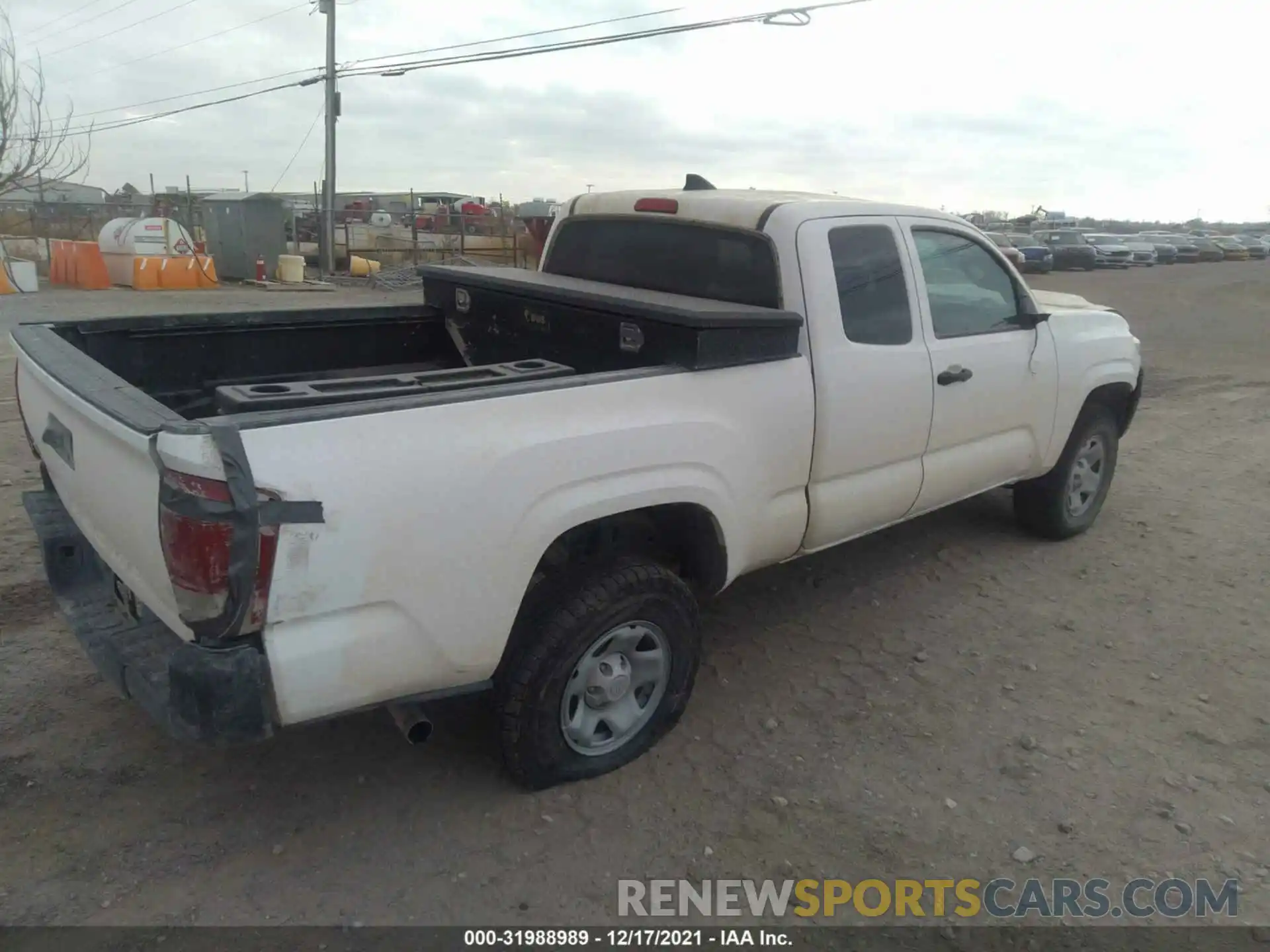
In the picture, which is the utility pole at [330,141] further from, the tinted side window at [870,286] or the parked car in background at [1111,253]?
the parked car in background at [1111,253]

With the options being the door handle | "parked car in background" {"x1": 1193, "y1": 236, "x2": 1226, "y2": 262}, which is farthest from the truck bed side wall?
"parked car in background" {"x1": 1193, "y1": 236, "x2": 1226, "y2": 262}

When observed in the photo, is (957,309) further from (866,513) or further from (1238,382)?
(1238,382)

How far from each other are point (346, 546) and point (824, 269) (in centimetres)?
218

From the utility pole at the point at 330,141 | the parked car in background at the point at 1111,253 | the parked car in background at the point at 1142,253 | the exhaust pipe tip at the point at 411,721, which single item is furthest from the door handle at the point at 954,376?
the parked car in background at the point at 1142,253

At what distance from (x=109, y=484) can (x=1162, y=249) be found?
48.0 m

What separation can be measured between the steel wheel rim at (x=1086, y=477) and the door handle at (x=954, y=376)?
1.49 m

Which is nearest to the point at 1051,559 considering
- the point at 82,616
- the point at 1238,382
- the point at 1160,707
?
the point at 1160,707

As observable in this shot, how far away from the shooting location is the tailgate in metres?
2.44

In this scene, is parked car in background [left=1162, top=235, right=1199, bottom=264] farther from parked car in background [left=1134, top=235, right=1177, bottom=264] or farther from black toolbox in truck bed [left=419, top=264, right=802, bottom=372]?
black toolbox in truck bed [left=419, top=264, right=802, bottom=372]

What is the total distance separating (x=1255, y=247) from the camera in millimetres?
51812

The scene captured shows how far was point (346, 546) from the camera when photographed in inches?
95.1

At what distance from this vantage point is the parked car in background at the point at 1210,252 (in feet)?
149

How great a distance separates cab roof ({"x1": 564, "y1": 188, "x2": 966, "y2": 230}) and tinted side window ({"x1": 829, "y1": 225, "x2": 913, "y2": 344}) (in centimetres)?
11

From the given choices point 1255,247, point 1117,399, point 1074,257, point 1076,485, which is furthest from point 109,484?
point 1255,247
